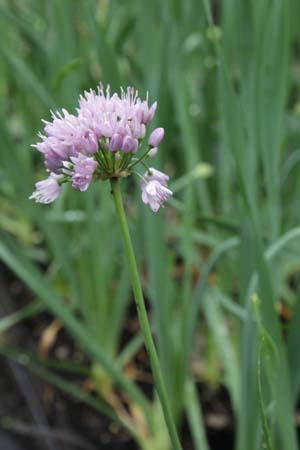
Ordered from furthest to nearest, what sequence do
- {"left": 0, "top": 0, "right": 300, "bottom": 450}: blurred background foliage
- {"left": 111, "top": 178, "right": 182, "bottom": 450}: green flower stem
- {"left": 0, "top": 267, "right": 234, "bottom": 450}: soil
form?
{"left": 0, "top": 267, "right": 234, "bottom": 450}: soil → {"left": 0, "top": 0, "right": 300, "bottom": 450}: blurred background foliage → {"left": 111, "top": 178, "right": 182, "bottom": 450}: green flower stem

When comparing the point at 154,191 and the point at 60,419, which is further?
the point at 60,419

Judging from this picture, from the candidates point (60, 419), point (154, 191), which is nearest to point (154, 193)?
point (154, 191)

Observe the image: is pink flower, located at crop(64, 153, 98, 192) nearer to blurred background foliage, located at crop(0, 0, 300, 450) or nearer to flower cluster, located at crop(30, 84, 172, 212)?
flower cluster, located at crop(30, 84, 172, 212)

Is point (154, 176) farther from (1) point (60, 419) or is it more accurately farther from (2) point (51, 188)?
(1) point (60, 419)

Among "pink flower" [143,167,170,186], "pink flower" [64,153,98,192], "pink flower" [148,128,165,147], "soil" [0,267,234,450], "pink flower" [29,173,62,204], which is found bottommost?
"soil" [0,267,234,450]

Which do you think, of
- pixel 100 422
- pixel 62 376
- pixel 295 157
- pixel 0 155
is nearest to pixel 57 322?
pixel 62 376

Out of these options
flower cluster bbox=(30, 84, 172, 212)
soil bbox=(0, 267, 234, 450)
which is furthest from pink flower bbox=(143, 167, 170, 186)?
soil bbox=(0, 267, 234, 450)

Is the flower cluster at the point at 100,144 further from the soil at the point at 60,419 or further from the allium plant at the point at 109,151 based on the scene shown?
the soil at the point at 60,419
